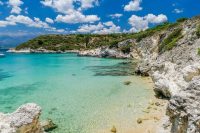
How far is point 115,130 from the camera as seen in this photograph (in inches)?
740

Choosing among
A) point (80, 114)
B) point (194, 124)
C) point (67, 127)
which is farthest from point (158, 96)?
point (194, 124)

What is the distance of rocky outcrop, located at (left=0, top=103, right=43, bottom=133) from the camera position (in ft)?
37.9

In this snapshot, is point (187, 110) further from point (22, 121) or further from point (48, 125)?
point (48, 125)

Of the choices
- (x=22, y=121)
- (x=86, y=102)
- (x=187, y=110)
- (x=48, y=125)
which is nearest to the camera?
(x=187, y=110)

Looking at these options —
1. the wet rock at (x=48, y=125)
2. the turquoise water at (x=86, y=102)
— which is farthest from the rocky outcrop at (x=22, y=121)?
the turquoise water at (x=86, y=102)

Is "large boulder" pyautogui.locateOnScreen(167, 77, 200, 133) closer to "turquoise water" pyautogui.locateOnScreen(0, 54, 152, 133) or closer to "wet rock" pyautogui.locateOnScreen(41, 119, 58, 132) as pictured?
"turquoise water" pyautogui.locateOnScreen(0, 54, 152, 133)

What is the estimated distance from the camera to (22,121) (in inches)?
463

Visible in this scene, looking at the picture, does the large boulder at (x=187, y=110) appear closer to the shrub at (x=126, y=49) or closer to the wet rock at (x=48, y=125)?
the wet rock at (x=48, y=125)

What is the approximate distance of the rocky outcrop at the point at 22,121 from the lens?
11562mm

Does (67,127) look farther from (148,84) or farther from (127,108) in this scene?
(148,84)

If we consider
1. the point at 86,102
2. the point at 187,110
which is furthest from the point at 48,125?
the point at 187,110

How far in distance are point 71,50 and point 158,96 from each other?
440 feet

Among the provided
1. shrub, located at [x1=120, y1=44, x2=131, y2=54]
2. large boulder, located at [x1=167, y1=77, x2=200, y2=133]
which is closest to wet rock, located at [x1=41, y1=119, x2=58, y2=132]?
large boulder, located at [x1=167, y1=77, x2=200, y2=133]

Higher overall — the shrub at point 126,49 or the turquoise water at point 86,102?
the shrub at point 126,49
